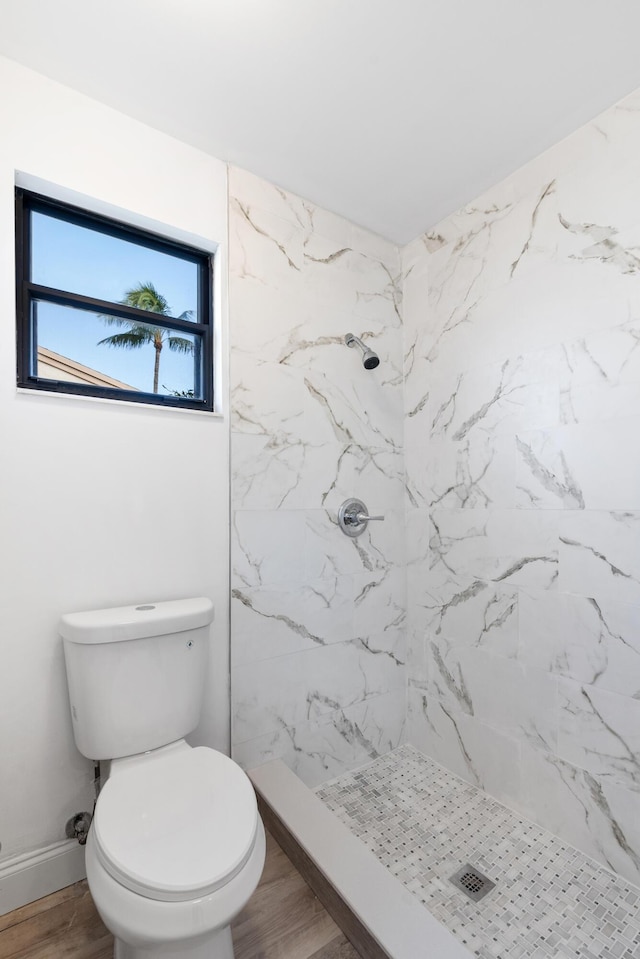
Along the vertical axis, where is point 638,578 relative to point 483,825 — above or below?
above

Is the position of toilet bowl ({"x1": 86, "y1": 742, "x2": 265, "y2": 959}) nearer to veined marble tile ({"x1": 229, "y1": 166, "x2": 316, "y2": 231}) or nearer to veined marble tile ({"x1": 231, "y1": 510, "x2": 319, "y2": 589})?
veined marble tile ({"x1": 231, "y1": 510, "x2": 319, "y2": 589})

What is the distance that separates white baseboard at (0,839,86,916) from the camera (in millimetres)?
1325

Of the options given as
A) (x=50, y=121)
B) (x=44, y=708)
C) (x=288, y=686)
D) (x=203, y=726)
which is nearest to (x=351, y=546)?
(x=288, y=686)

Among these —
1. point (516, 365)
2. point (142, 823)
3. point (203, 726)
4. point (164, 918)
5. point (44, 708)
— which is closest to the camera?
point (164, 918)

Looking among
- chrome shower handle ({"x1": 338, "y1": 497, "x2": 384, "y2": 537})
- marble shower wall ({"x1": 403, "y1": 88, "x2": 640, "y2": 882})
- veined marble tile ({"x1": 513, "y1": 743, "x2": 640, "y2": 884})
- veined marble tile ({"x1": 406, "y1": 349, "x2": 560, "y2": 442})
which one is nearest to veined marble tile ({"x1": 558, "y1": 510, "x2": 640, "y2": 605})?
marble shower wall ({"x1": 403, "y1": 88, "x2": 640, "y2": 882})

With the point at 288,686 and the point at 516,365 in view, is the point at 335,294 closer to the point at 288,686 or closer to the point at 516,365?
the point at 516,365

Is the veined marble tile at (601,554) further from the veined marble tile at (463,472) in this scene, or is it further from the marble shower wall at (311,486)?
the marble shower wall at (311,486)

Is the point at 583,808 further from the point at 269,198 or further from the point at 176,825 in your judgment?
the point at 269,198

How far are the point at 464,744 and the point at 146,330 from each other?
2.01m

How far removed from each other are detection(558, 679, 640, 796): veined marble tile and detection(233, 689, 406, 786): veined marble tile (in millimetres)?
754

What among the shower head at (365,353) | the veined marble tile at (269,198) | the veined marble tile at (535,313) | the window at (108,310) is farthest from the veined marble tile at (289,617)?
the veined marble tile at (269,198)

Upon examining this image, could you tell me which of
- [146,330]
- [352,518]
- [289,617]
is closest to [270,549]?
[289,617]

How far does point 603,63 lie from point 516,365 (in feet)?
2.89

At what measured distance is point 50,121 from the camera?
1442mm
